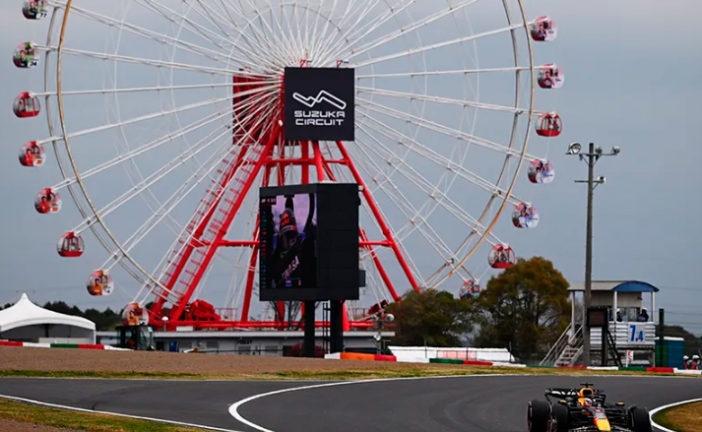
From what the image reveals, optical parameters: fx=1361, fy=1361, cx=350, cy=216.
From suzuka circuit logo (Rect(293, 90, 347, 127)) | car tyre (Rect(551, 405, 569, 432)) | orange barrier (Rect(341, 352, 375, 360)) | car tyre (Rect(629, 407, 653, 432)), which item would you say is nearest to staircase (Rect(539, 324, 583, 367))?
orange barrier (Rect(341, 352, 375, 360))

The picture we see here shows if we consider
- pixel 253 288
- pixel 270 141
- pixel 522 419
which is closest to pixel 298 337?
pixel 253 288

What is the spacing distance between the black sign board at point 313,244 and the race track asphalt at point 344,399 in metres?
13.5

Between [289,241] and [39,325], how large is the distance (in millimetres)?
30516

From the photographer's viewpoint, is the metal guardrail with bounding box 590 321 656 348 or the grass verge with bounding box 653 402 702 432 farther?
the metal guardrail with bounding box 590 321 656 348

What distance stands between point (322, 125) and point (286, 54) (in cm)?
410

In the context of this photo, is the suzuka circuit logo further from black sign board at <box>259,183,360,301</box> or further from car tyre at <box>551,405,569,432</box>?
car tyre at <box>551,405,569,432</box>

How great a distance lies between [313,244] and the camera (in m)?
53.6

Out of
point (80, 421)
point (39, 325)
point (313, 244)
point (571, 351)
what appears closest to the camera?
point (80, 421)

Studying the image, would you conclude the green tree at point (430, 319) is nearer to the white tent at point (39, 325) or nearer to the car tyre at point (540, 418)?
the white tent at point (39, 325)

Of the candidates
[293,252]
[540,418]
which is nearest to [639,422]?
[540,418]

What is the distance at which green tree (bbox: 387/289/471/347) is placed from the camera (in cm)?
8356

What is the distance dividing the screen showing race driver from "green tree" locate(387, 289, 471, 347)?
28.9 m

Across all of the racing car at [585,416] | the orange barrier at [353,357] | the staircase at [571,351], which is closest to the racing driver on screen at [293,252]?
the orange barrier at [353,357]

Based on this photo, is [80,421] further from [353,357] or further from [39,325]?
[39,325]
